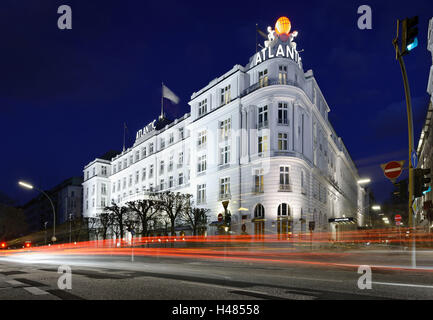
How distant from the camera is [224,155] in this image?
47781 mm

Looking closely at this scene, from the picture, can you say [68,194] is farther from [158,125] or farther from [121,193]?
[158,125]

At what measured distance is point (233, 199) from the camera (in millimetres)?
44562

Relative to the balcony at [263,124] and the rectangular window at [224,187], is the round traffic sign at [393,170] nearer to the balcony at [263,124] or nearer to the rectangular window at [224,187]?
the balcony at [263,124]

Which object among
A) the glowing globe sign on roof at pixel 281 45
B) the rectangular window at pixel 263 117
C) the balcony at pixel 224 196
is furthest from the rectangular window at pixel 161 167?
the glowing globe sign on roof at pixel 281 45

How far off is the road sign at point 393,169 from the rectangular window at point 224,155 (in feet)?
110

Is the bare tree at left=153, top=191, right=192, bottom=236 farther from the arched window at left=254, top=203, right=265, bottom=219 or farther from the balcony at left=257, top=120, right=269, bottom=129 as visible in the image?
the balcony at left=257, top=120, right=269, bottom=129

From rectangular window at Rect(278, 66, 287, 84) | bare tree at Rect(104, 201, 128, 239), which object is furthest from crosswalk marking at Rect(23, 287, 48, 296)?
bare tree at Rect(104, 201, 128, 239)

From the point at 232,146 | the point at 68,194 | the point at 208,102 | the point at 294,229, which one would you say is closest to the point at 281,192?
the point at 294,229

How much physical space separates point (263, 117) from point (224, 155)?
732 cm

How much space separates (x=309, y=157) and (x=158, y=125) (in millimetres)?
33547

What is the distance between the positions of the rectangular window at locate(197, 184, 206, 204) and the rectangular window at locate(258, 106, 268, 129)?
12.0 m

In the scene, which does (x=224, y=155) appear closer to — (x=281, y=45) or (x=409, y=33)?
(x=281, y=45)

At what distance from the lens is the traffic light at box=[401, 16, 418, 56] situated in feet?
33.3

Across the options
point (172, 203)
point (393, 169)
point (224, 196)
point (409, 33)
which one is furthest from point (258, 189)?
point (409, 33)
